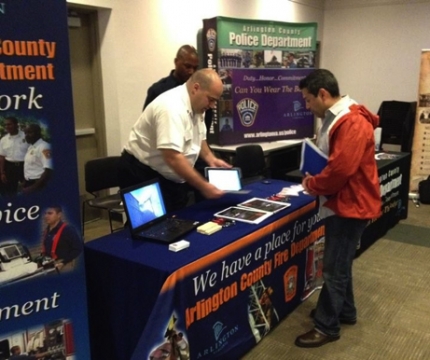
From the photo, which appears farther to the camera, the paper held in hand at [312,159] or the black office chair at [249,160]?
the black office chair at [249,160]

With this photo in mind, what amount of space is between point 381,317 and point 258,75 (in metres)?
2.95

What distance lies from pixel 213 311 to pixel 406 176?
2.97m

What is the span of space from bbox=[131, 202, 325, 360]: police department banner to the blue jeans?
236mm

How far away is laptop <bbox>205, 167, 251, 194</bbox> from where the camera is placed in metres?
2.57

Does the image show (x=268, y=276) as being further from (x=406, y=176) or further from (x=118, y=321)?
(x=406, y=176)

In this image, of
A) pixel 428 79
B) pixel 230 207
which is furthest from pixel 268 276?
pixel 428 79

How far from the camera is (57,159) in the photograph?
154cm

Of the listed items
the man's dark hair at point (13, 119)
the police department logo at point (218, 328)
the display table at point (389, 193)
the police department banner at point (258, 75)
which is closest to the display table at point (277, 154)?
the police department banner at point (258, 75)

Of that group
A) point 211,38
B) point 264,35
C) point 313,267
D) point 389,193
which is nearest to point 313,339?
point 313,267

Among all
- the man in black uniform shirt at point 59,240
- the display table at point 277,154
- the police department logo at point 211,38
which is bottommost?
the display table at point 277,154

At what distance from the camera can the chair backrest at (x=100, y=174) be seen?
3.34 m

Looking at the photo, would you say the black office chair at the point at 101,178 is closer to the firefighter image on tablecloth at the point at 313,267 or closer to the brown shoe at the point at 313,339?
the firefighter image on tablecloth at the point at 313,267

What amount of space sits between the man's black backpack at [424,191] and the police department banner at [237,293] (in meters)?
2.71

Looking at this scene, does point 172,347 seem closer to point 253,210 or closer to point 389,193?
point 253,210
